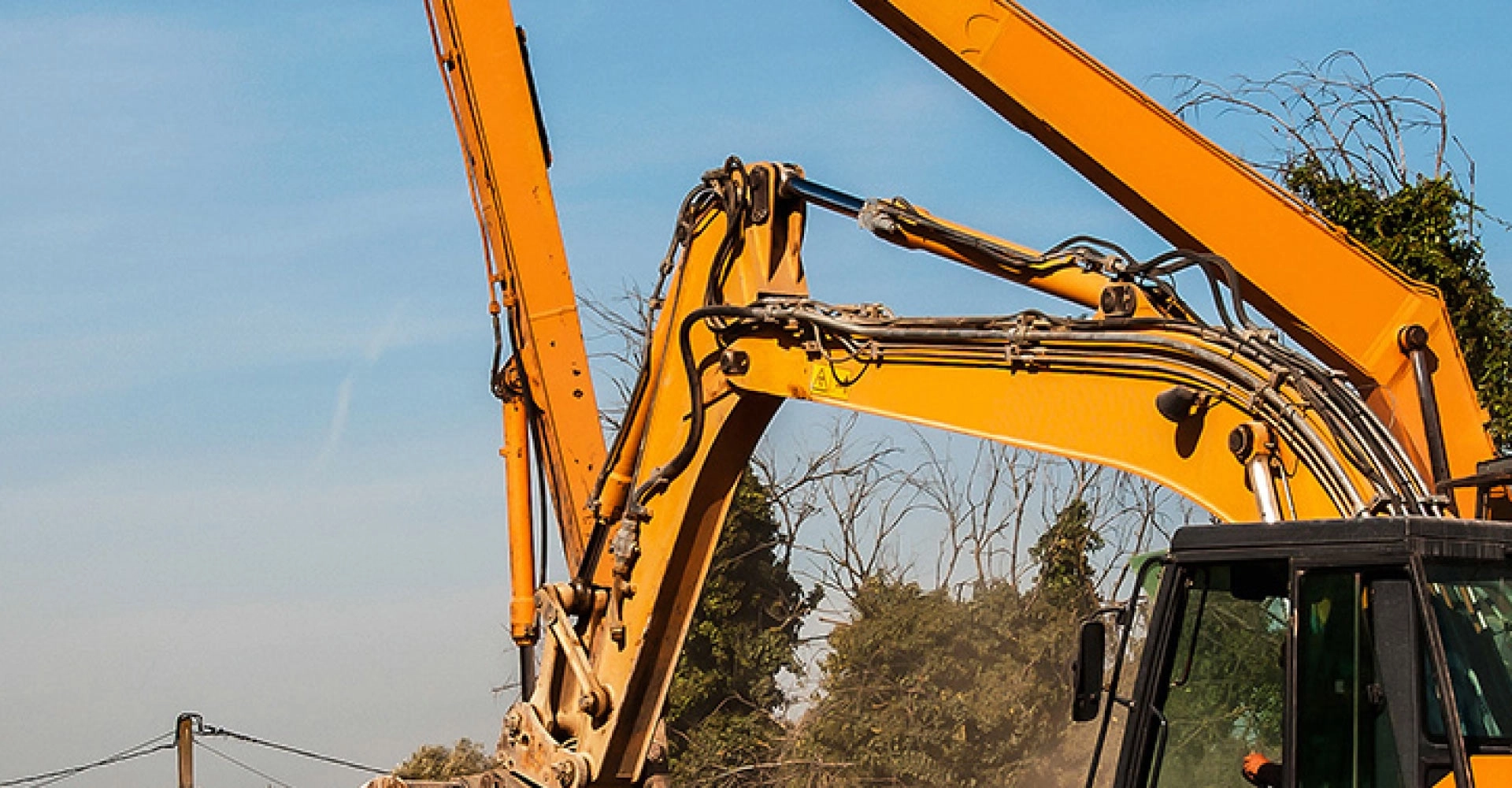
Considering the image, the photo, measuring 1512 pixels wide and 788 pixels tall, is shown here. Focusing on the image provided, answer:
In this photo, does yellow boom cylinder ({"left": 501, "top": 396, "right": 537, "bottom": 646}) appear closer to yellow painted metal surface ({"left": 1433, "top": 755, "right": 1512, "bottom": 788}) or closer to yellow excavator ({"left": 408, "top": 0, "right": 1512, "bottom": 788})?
yellow excavator ({"left": 408, "top": 0, "right": 1512, "bottom": 788})

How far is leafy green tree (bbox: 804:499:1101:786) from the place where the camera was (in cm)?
1808

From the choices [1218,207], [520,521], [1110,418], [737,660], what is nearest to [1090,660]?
[1110,418]

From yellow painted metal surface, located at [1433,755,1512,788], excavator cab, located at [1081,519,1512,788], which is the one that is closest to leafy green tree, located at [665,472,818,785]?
excavator cab, located at [1081,519,1512,788]

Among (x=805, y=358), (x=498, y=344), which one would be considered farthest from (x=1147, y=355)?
(x=498, y=344)

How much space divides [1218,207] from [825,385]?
6.07 ft

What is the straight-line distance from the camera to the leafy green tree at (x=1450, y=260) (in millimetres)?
13852

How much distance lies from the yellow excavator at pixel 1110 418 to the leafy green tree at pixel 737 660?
31.7ft

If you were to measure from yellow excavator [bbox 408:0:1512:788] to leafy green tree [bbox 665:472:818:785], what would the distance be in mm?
9672

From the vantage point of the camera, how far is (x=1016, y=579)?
2027 cm

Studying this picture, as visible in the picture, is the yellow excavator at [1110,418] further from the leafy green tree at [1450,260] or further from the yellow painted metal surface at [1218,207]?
the leafy green tree at [1450,260]

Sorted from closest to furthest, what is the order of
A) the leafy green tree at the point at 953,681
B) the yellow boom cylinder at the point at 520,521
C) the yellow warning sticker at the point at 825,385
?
the yellow warning sticker at the point at 825,385 < the yellow boom cylinder at the point at 520,521 < the leafy green tree at the point at 953,681

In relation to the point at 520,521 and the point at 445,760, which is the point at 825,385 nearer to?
the point at 520,521

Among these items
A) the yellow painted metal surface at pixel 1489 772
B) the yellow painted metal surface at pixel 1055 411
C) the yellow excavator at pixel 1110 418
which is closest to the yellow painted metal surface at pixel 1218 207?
the yellow excavator at pixel 1110 418

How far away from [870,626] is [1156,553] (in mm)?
13871
